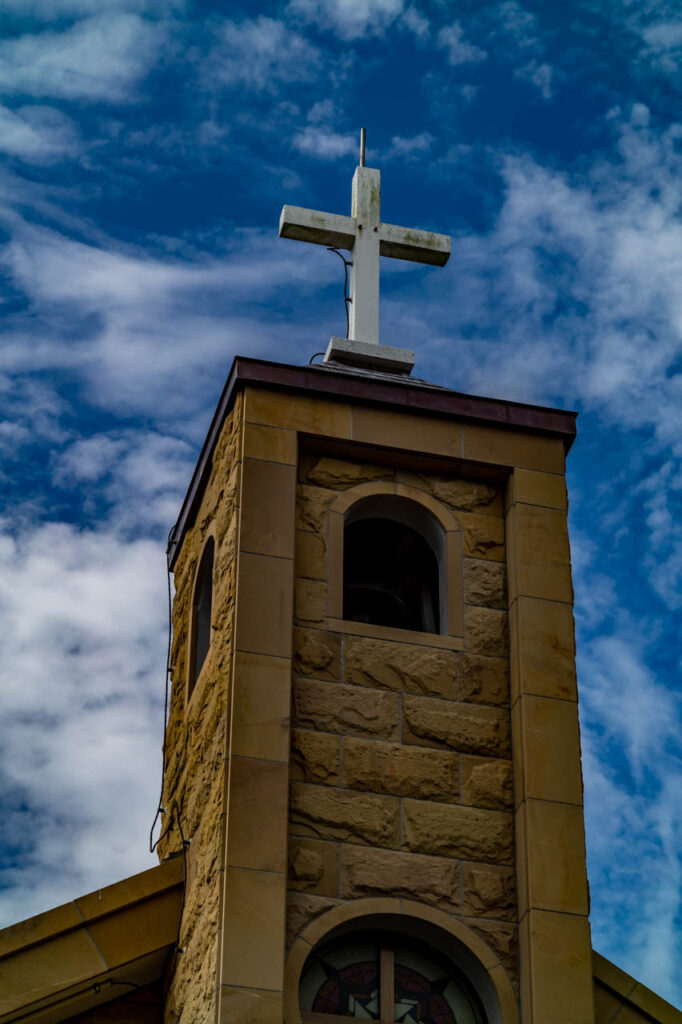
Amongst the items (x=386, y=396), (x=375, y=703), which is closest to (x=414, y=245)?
(x=386, y=396)

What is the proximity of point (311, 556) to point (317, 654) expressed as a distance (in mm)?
864

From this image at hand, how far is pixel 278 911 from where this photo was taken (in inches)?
538

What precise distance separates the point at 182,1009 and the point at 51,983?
92cm

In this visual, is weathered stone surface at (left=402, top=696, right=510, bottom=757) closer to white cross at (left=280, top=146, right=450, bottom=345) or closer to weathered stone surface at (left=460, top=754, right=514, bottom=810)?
weathered stone surface at (left=460, top=754, right=514, bottom=810)

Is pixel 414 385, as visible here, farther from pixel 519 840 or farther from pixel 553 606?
pixel 519 840

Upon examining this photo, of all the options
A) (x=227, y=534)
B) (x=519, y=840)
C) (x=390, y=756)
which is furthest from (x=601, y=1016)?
(x=227, y=534)

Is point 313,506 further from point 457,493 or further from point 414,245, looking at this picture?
point 414,245

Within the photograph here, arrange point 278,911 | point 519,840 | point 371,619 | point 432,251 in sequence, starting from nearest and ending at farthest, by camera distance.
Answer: point 278,911
point 519,840
point 371,619
point 432,251

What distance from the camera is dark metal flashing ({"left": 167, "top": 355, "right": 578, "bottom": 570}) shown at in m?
16.0

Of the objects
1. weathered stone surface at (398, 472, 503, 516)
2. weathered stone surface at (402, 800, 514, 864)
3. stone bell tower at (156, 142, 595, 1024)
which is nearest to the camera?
stone bell tower at (156, 142, 595, 1024)

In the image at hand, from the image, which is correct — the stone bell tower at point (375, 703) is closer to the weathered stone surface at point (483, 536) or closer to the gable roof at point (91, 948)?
the weathered stone surface at point (483, 536)

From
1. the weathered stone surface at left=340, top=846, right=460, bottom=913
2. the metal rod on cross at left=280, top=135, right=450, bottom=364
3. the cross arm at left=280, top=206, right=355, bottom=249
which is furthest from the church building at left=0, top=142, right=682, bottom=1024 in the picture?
the cross arm at left=280, top=206, right=355, bottom=249

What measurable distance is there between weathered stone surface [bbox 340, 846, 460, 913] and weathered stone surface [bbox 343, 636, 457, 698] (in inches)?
52.2

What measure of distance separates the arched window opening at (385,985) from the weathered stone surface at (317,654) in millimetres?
1920
